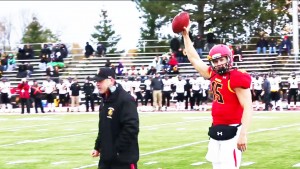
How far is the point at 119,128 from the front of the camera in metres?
6.88

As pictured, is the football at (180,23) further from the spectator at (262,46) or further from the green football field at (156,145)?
the spectator at (262,46)

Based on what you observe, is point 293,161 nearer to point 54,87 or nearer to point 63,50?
point 54,87

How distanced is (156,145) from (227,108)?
25.1 ft

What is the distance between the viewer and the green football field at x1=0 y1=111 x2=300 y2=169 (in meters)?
12.0

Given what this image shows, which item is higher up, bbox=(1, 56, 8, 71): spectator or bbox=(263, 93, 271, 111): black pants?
bbox=(1, 56, 8, 71): spectator

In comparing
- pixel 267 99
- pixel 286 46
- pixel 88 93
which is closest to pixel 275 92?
pixel 267 99

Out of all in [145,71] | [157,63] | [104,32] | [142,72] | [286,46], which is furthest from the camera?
[104,32]

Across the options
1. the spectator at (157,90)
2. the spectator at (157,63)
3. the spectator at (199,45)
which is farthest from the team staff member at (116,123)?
the spectator at (199,45)

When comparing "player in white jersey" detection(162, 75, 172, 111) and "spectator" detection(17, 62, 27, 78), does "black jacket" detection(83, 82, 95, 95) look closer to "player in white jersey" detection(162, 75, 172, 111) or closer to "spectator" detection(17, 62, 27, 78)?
"player in white jersey" detection(162, 75, 172, 111)

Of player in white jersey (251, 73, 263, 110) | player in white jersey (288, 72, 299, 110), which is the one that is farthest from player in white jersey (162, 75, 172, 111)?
player in white jersey (288, 72, 299, 110)

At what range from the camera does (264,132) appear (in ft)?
56.9

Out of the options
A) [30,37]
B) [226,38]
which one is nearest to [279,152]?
[226,38]

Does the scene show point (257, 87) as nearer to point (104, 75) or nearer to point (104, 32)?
point (104, 75)

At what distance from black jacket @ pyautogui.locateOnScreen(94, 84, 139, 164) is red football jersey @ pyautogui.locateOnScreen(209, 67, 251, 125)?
0.96 metres
